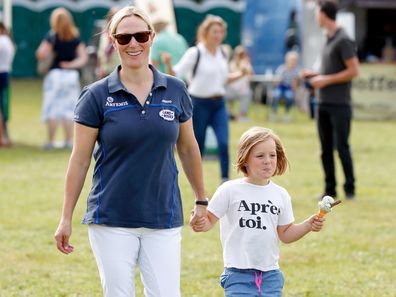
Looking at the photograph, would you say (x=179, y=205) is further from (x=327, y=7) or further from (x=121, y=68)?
(x=327, y=7)

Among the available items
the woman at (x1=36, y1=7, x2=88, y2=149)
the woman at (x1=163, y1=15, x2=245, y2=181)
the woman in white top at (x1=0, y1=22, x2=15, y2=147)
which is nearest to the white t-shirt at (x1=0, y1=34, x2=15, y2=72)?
the woman in white top at (x1=0, y1=22, x2=15, y2=147)

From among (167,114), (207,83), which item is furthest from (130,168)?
(207,83)

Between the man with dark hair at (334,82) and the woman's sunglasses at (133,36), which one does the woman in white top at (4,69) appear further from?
the woman's sunglasses at (133,36)

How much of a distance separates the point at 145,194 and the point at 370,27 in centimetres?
2763

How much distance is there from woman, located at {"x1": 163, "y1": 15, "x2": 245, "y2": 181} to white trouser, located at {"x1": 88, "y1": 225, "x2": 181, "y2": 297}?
6597mm

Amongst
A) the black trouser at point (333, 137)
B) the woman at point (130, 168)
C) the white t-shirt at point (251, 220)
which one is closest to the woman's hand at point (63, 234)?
the woman at point (130, 168)

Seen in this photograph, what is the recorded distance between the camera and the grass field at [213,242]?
7167mm

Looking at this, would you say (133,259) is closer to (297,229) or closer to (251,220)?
(251,220)

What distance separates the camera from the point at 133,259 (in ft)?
15.4

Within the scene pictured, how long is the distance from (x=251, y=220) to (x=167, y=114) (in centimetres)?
75

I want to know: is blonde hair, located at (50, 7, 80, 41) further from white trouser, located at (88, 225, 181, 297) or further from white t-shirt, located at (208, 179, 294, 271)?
white trouser, located at (88, 225, 181, 297)

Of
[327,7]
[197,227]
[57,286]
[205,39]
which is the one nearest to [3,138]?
[205,39]

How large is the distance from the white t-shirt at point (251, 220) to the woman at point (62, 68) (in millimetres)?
10353

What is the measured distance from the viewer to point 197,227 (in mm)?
5047
